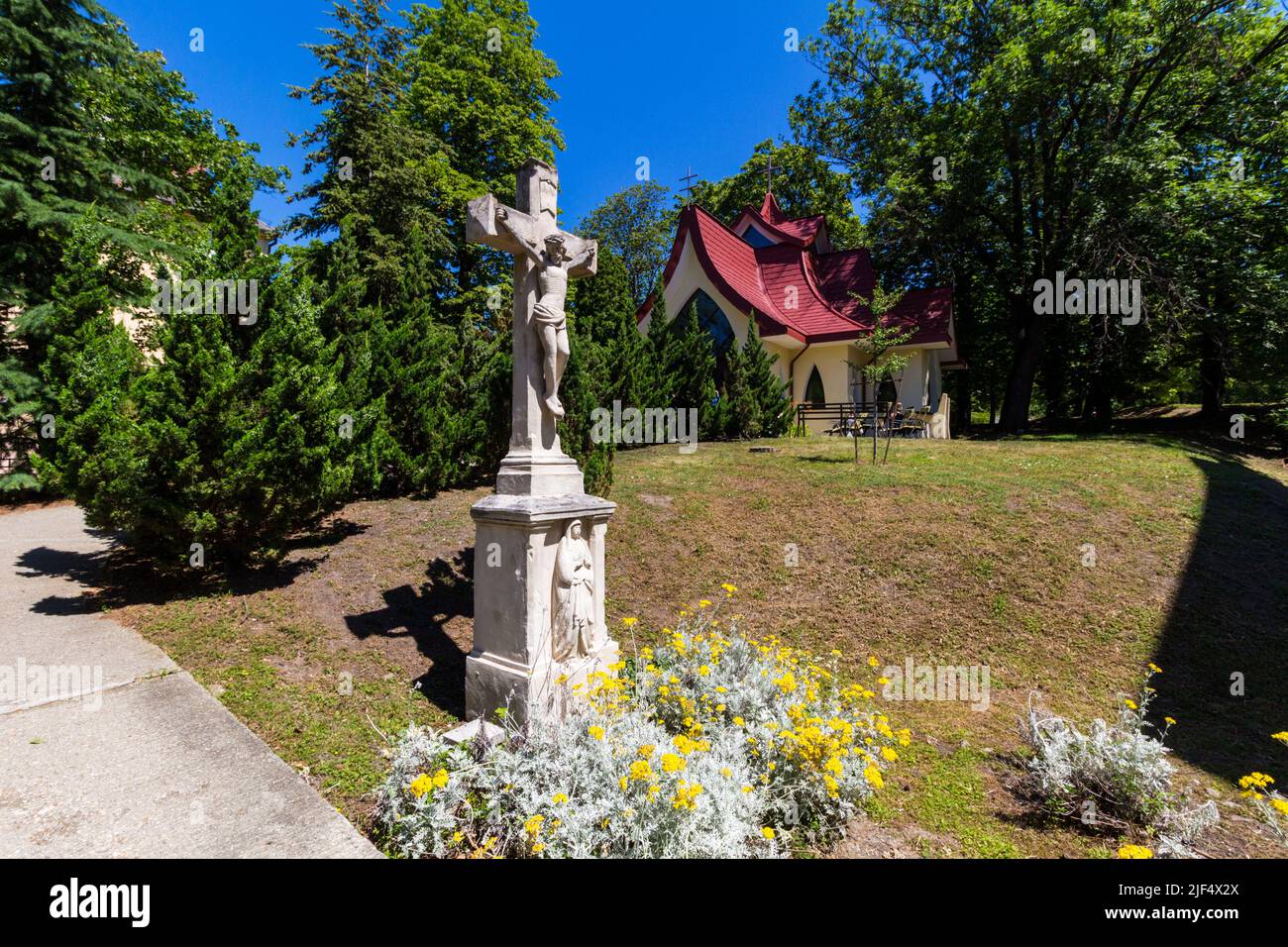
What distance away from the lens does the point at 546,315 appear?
13.8ft

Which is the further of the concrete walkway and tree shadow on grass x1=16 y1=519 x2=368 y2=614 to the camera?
tree shadow on grass x1=16 y1=519 x2=368 y2=614

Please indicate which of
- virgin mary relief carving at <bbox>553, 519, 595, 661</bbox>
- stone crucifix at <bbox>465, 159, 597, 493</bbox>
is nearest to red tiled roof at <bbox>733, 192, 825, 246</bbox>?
stone crucifix at <bbox>465, 159, 597, 493</bbox>

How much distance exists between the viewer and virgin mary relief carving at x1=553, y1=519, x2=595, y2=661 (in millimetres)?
4027

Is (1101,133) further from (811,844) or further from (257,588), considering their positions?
(257,588)

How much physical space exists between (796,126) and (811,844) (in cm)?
2789

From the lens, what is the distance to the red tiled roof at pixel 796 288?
18109 mm

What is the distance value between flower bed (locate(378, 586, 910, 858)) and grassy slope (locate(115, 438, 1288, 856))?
0.50 metres

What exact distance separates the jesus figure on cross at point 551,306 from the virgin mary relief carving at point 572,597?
107cm

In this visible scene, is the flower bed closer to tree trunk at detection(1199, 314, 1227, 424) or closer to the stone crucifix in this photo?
the stone crucifix

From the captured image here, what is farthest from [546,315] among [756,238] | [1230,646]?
[756,238]

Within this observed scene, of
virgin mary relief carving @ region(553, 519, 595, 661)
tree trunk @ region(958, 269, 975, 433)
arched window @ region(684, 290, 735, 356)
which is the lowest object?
virgin mary relief carving @ region(553, 519, 595, 661)

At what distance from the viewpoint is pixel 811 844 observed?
324cm

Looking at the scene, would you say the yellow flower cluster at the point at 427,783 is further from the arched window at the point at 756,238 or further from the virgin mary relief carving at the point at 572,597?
the arched window at the point at 756,238

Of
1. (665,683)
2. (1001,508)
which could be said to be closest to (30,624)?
(665,683)
